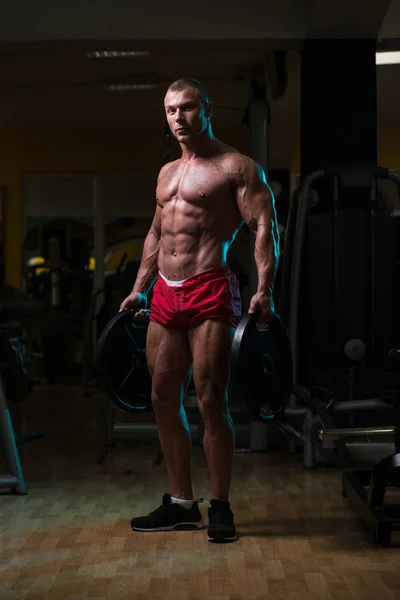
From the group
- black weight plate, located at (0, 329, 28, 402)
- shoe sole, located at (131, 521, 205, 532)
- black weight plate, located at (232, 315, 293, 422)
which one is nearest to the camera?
black weight plate, located at (232, 315, 293, 422)

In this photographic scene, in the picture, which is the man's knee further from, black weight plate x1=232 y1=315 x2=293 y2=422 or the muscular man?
black weight plate x1=232 y1=315 x2=293 y2=422

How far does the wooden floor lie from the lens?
2.64m

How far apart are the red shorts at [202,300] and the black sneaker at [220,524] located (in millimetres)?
626

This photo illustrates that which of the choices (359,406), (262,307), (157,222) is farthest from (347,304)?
(262,307)

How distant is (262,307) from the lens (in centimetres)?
317

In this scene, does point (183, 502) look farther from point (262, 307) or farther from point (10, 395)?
point (10, 395)

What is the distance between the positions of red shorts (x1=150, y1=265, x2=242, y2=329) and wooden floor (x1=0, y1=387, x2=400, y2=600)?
0.75 meters

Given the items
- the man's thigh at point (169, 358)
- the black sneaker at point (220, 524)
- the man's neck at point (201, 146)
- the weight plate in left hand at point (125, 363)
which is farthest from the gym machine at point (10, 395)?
the man's neck at point (201, 146)

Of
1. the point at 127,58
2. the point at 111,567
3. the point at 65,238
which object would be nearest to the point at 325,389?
the point at 111,567

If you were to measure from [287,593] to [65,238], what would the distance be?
25.5 ft

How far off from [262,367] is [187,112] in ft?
2.95

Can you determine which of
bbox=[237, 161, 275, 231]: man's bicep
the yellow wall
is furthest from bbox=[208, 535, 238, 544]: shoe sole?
the yellow wall

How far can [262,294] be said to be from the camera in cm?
318

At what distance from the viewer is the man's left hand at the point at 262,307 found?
124 inches
